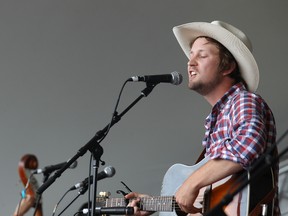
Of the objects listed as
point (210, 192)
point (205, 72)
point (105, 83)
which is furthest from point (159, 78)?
point (105, 83)

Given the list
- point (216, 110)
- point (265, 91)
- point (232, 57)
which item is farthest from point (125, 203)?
point (265, 91)

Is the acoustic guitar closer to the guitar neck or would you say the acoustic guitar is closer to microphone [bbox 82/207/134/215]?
the guitar neck

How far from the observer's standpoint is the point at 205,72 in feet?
8.13

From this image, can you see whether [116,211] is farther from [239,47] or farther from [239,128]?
[239,47]

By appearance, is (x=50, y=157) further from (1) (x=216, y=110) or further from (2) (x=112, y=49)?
(1) (x=216, y=110)

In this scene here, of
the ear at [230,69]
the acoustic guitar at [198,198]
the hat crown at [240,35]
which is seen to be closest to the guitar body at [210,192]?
the acoustic guitar at [198,198]

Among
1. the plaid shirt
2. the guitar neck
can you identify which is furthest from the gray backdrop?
the plaid shirt

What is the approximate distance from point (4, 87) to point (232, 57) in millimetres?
1900

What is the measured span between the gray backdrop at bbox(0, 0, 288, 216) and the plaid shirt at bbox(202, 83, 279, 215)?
1495 millimetres

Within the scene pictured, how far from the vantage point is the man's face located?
2469mm

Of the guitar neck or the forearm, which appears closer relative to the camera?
the forearm

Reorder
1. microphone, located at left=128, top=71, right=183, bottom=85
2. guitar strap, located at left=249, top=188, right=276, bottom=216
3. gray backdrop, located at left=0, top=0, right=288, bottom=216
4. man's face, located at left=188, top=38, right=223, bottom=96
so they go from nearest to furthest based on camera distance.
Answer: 1. guitar strap, located at left=249, top=188, right=276, bottom=216
2. microphone, located at left=128, top=71, right=183, bottom=85
3. man's face, located at left=188, top=38, right=223, bottom=96
4. gray backdrop, located at left=0, top=0, right=288, bottom=216

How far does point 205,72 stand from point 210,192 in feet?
1.83

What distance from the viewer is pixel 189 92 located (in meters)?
4.00
